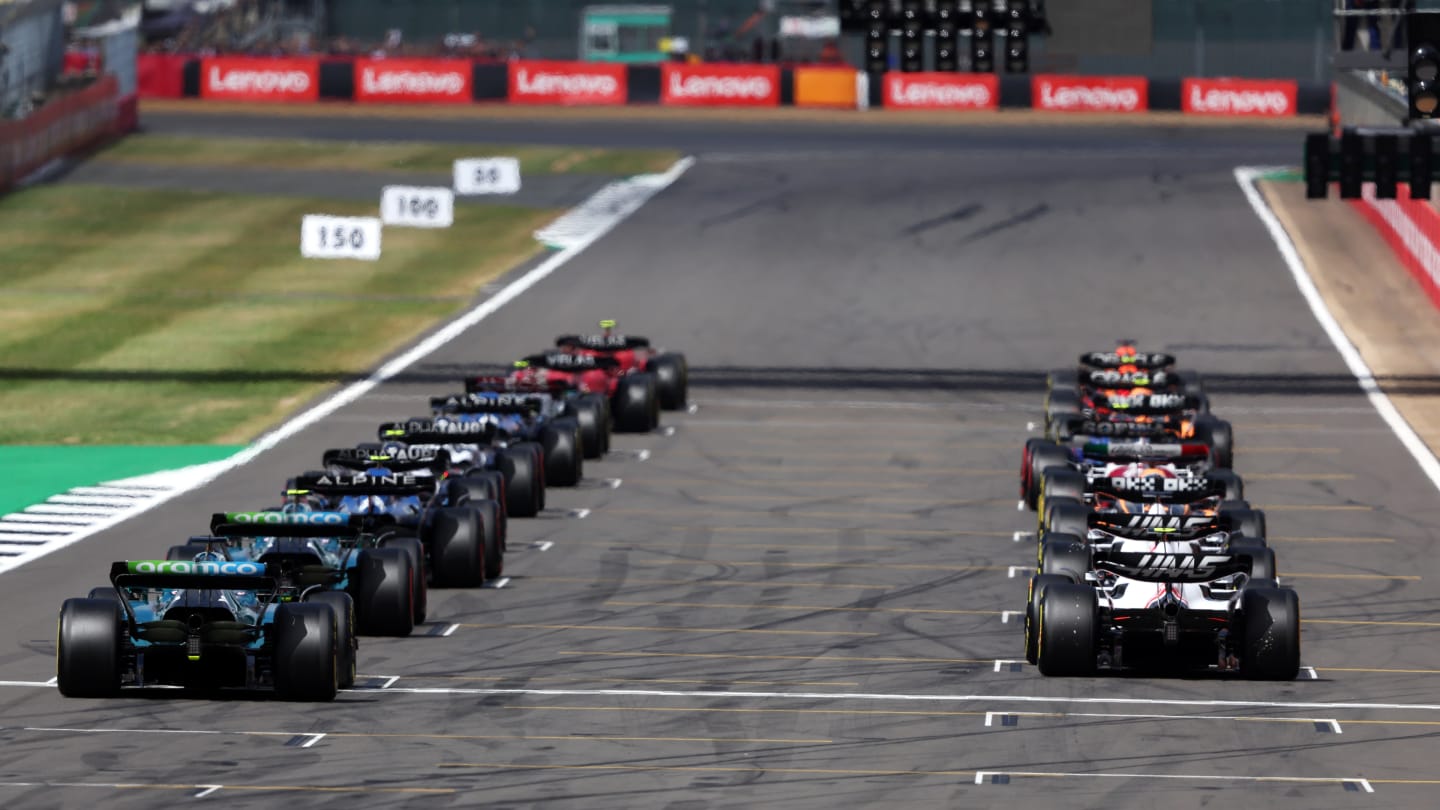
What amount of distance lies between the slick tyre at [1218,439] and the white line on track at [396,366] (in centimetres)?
1437

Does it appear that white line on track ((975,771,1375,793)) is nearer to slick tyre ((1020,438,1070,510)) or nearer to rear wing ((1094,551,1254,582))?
rear wing ((1094,551,1254,582))

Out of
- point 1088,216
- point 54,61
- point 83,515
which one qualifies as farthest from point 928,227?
point 83,515

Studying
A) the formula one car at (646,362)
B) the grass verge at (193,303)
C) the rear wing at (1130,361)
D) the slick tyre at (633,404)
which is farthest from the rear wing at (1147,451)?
the grass verge at (193,303)

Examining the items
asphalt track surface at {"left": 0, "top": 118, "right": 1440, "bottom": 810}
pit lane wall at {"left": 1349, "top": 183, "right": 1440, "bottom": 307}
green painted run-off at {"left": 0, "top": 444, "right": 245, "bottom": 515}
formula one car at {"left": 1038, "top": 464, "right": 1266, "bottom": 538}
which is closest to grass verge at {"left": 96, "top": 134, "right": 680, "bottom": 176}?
asphalt track surface at {"left": 0, "top": 118, "right": 1440, "bottom": 810}

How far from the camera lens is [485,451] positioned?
34250mm

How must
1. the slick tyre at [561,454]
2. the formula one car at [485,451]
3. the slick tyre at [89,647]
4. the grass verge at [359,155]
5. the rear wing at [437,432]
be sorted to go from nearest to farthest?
the slick tyre at [89,647]
the formula one car at [485,451]
the rear wing at [437,432]
the slick tyre at [561,454]
the grass verge at [359,155]

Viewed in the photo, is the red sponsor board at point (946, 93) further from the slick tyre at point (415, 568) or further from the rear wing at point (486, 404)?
the slick tyre at point (415, 568)

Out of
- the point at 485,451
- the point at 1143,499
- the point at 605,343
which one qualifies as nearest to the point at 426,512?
the point at 485,451

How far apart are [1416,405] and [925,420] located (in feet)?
28.3

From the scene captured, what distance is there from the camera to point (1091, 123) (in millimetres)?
87312

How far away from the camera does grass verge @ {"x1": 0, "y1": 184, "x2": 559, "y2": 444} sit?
149 feet

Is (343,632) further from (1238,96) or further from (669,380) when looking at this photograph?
(1238,96)

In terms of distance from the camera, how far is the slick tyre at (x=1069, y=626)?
2484 cm

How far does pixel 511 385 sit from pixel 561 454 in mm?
3154
